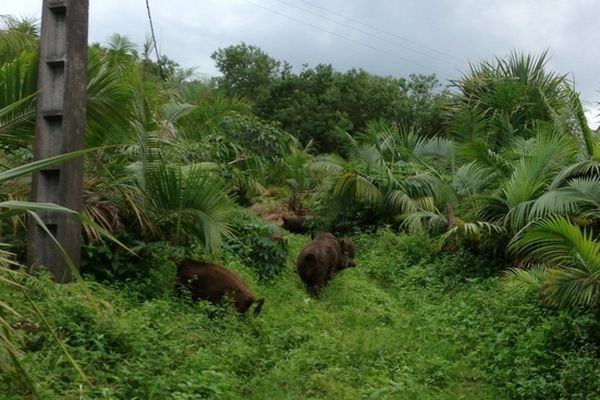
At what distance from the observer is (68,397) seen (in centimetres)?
375

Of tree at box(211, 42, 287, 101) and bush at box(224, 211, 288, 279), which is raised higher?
tree at box(211, 42, 287, 101)

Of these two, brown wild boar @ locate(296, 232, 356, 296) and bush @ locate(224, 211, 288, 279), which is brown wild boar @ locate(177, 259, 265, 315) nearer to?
bush @ locate(224, 211, 288, 279)

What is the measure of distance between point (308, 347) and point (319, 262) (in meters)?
2.57

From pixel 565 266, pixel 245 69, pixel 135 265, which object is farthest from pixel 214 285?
pixel 245 69

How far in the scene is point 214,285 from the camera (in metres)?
6.84

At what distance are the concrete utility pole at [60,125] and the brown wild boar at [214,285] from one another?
4.11ft

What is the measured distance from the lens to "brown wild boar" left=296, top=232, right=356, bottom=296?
8719mm

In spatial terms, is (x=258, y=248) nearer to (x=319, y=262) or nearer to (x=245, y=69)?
(x=319, y=262)

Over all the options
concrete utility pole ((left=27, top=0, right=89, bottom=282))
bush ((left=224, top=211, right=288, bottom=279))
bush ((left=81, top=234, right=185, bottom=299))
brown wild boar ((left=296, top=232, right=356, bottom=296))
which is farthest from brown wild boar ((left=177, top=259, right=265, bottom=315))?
brown wild boar ((left=296, top=232, right=356, bottom=296))

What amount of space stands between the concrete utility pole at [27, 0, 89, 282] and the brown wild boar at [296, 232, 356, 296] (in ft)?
11.3

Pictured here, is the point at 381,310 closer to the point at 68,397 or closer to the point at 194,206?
the point at 194,206

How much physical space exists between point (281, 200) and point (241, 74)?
19147 millimetres

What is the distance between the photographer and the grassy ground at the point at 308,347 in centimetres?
Answer: 441

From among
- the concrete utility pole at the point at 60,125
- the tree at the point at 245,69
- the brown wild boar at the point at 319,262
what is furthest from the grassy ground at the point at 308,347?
the tree at the point at 245,69
